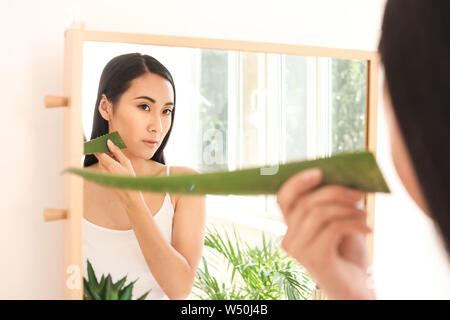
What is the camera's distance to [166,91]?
0.86 meters

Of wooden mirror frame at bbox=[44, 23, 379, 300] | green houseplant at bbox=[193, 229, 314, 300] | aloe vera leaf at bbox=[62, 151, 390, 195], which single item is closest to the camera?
aloe vera leaf at bbox=[62, 151, 390, 195]

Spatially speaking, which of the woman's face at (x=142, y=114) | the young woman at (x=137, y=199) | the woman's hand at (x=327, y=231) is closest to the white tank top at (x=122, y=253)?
the young woman at (x=137, y=199)

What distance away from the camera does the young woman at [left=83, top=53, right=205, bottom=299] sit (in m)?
0.82

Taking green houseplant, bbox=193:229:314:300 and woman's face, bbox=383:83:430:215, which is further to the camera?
green houseplant, bbox=193:229:314:300

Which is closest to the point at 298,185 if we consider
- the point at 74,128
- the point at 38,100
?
the point at 74,128

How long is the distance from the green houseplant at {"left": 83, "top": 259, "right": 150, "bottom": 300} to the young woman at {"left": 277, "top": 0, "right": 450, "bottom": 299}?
2.27ft

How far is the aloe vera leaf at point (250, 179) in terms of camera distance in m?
0.13

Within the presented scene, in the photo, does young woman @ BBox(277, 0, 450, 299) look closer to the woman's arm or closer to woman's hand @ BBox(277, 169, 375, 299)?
woman's hand @ BBox(277, 169, 375, 299)

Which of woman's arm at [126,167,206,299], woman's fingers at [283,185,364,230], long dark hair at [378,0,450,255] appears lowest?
woman's arm at [126,167,206,299]

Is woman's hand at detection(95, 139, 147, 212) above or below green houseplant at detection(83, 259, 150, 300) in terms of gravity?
above

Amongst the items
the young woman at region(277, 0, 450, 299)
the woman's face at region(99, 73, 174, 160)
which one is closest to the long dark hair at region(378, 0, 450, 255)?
the young woman at region(277, 0, 450, 299)

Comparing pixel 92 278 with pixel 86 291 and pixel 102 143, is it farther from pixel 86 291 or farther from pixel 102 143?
pixel 102 143

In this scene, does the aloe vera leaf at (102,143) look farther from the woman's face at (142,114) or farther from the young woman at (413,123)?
the young woman at (413,123)
